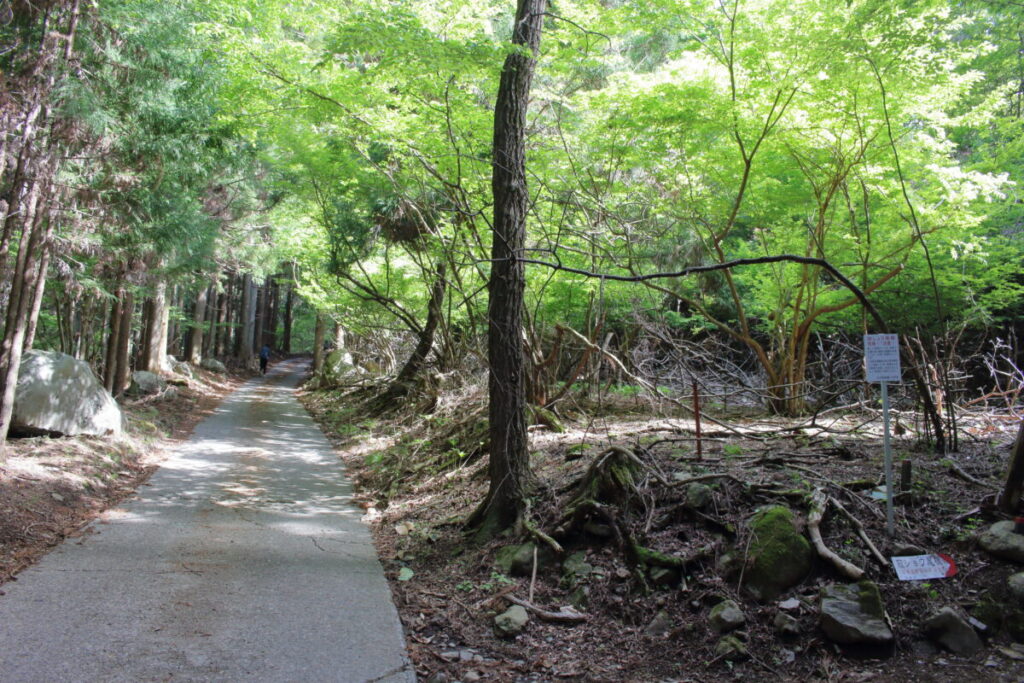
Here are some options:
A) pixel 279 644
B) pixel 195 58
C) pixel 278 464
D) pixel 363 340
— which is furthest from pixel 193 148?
pixel 363 340

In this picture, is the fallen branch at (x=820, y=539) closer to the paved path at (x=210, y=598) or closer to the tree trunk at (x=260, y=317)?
the paved path at (x=210, y=598)

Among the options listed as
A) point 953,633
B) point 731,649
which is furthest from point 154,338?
point 953,633

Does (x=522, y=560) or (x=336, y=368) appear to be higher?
(x=336, y=368)

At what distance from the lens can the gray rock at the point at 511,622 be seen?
4523mm

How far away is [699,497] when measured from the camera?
17.3 ft

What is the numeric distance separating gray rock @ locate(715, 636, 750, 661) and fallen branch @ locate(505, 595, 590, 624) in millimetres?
983

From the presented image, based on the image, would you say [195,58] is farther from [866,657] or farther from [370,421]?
[866,657]

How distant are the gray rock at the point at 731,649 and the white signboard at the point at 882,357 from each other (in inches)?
81.3

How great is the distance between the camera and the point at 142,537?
6.07m

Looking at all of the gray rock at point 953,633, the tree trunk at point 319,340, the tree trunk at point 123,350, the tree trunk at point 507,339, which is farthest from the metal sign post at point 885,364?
the tree trunk at point 319,340

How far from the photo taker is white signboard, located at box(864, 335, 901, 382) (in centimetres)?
459

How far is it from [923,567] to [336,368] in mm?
21790

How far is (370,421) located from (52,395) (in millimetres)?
6389

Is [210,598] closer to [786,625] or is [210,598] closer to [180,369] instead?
[786,625]
